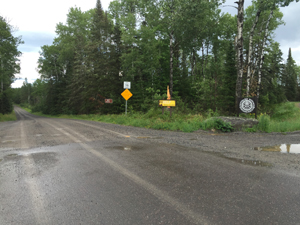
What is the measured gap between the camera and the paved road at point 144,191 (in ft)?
7.91

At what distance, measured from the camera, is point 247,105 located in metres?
11.0

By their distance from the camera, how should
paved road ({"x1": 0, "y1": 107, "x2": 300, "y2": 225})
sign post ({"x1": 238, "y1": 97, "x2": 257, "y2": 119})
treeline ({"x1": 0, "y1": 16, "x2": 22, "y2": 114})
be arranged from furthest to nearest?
treeline ({"x1": 0, "y1": 16, "x2": 22, "y2": 114}) < sign post ({"x1": 238, "y1": 97, "x2": 257, "y2": 119}) < paved road ({"x1": 0, "y1": 107, "x2": 300, "y2": 225})

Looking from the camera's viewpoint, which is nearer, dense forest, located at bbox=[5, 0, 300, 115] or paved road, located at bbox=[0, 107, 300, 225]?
paved road, located at bbox=[0, 107, 300, 225]

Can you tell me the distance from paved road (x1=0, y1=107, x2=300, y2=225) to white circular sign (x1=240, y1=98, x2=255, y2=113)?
23.6 feet

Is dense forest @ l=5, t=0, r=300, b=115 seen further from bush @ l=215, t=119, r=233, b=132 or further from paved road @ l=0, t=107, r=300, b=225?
paved road @ l=0, t=107, r=300, b=225

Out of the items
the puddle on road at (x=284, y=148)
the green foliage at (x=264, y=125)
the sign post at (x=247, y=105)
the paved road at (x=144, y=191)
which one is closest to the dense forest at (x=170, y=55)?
the sign post at (x=247, y=105)

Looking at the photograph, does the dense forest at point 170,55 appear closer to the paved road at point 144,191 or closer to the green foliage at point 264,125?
the green foliage at point 264,125

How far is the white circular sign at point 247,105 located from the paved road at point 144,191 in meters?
7.20

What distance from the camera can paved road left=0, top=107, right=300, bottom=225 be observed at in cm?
241

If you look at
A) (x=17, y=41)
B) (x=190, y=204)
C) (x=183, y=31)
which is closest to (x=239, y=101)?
(x=190, y=204)

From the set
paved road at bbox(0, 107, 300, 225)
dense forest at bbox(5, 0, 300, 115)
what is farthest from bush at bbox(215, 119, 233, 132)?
dense forest at bbox(5, 0, 300, 115)

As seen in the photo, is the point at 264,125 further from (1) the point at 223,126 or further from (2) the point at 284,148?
(2) the point at 284,148

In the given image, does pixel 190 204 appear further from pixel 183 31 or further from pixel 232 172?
pixel 183 31

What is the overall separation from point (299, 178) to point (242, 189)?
133 cm
